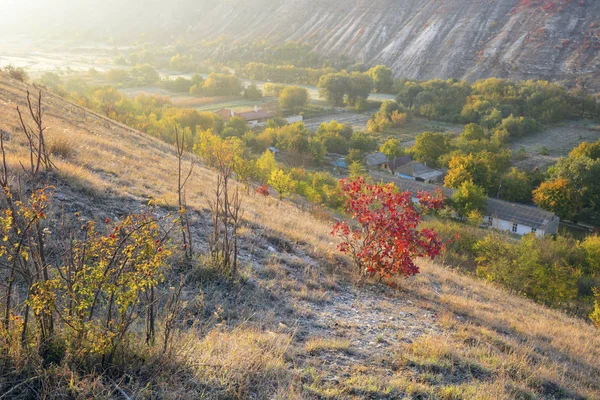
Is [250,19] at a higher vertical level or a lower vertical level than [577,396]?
higher

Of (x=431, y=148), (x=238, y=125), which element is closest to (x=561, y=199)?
(x=431, y=148)

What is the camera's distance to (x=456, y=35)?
233 feet

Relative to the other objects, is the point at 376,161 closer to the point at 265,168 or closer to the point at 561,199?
the point at 561,199

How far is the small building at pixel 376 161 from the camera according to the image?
126ft

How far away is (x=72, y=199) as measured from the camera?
7.22 m

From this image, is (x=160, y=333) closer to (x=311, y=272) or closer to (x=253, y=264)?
(x=253, y=264)

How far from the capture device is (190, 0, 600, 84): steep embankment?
60.6m

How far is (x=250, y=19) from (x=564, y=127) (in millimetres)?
80085

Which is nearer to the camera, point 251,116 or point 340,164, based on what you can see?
point 340,164

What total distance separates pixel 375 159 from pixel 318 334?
34321 mm

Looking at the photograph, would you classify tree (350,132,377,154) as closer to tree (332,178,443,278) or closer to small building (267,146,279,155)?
small building (267,146,279,155)

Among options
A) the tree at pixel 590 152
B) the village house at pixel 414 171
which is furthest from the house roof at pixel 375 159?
the tree at pixel 590 152

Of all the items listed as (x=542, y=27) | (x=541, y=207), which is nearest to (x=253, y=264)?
(x=541, y=207)

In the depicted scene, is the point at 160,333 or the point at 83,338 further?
the point at 160,333
